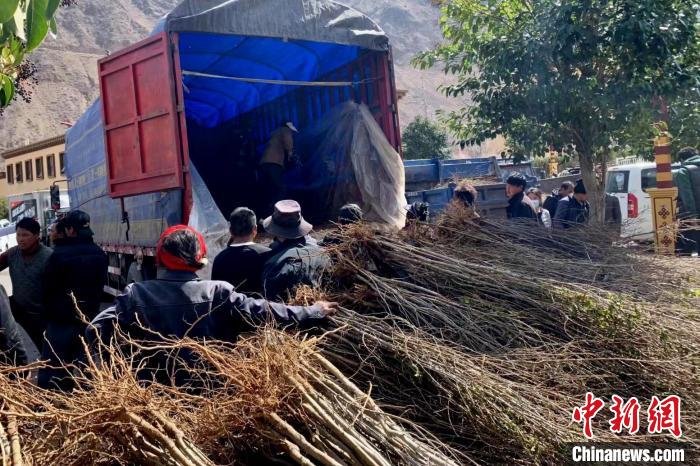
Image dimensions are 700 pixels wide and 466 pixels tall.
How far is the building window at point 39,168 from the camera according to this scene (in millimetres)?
36656

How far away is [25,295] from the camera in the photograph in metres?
4.70

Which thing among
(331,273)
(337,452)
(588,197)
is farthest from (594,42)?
(337,452)

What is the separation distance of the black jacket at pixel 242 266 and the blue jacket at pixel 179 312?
1.08 metres

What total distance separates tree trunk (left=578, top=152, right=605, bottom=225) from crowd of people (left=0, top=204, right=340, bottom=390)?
372 centimetres

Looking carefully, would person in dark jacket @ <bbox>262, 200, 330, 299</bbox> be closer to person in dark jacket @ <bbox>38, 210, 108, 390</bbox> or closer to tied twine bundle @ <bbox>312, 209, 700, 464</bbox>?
tied twine bundle @ <bbox>312, 209, 700, 464</bbox>

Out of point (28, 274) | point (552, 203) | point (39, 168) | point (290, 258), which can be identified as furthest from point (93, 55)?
point (290, 258)

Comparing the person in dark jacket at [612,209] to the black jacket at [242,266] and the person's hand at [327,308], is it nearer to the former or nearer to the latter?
the black jacket at [242,266]

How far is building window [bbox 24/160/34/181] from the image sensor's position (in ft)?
124

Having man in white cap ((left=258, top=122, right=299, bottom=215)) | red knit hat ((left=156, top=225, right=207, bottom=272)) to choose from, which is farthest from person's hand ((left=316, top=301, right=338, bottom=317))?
man in white cap ((left=258, top=122, right=299, bottom=215))

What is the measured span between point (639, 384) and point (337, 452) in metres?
1.44

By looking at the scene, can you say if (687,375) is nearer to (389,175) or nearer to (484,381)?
(484,381)

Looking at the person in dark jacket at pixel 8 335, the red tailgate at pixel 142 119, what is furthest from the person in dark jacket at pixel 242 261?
the red tailgate at pixel 142 119

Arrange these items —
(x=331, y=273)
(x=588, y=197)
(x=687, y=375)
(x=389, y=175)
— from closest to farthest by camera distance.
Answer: (x=687, y=375), (x=331, y=273), (x=389, y=175), (x=588, y=197)
